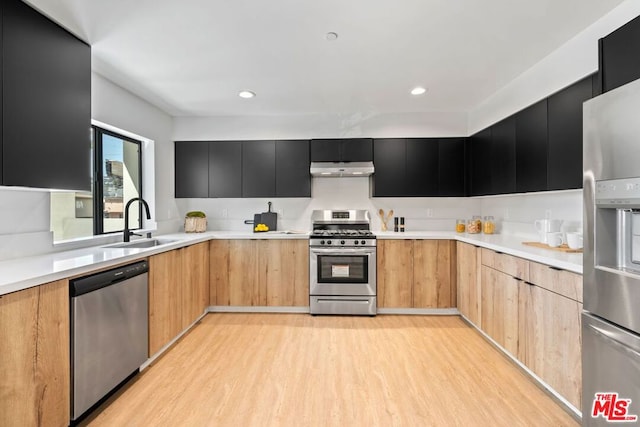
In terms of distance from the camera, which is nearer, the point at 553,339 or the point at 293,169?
the point at 553,339

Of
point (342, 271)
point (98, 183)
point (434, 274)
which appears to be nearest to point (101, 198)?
point (98, 183)

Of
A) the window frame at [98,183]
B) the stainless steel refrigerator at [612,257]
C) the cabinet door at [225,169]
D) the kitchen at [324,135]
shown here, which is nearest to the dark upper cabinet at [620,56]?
the stainless steel refrigerator at [612,257]

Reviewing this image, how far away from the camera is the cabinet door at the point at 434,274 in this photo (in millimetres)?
3572

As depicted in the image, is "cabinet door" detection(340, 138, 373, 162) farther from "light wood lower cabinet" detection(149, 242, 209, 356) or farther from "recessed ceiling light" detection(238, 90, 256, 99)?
"light wood lower cabinet" detection(149, 242, 209, 356)

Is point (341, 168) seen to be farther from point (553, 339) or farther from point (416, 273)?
point (553, 339)

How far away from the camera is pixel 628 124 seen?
1.25 metres

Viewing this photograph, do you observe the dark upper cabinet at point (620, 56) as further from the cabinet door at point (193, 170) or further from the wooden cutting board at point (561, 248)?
the cabinet door at point (193, 170)

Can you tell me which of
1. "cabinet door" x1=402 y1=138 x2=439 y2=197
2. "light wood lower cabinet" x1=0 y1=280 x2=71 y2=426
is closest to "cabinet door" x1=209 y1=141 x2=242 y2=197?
"cabinet door" x1=402 y1=138 x2=439 y2=197

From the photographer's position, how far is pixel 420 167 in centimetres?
402

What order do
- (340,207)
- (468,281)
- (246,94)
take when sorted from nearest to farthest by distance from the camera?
(468,281) → (246,94) → (340,207)

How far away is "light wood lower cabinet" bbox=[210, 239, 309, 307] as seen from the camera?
3.70 meters

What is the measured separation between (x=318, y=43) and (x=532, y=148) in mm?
1966

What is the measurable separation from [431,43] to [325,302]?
273cm

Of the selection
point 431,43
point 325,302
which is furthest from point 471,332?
point 431,43
